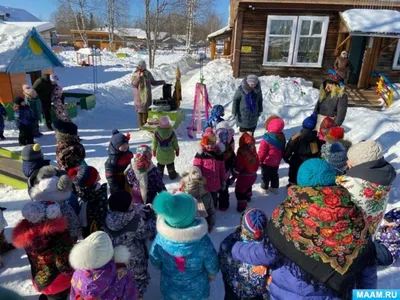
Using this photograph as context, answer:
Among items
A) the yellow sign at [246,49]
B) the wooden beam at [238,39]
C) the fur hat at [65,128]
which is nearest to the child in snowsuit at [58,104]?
the fur hat at [65,128]

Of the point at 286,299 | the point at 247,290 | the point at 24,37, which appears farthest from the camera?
the point at 24,37

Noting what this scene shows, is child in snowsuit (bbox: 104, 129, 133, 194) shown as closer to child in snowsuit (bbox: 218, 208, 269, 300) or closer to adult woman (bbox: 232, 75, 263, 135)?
child in snowsuit (bbox: 218, 208, 269, 300)

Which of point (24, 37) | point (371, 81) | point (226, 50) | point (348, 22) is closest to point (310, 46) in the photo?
point (348, 22)

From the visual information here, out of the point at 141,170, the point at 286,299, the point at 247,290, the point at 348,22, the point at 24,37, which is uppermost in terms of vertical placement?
the point at 348,22

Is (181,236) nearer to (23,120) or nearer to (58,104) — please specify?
(23,120)

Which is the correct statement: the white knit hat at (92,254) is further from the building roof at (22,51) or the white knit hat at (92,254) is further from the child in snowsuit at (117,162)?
the building roof at (22,51)

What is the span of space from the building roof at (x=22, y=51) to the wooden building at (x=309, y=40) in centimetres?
685

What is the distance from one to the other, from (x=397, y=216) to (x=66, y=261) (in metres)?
3.41

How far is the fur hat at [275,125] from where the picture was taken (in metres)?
4.45

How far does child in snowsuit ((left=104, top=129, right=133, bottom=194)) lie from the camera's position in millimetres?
3863

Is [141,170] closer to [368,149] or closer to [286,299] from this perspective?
[286,299]

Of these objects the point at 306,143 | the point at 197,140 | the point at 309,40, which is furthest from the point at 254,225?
the point at 309,40

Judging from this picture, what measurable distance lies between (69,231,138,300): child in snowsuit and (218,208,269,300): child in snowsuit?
79 cm

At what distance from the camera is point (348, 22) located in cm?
988
